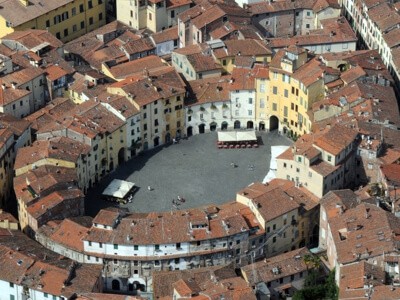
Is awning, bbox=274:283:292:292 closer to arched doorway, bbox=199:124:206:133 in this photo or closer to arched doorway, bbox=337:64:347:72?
arched doorway, bbox=199:124:206:133

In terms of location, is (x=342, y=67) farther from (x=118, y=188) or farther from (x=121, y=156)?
(x=118, y=188)

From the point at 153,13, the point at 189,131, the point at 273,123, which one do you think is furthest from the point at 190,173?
the point at 153,13

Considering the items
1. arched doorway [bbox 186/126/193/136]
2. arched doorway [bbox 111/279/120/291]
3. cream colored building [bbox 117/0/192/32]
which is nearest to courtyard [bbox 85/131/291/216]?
arched doorway [bbox 186/126/193/136]

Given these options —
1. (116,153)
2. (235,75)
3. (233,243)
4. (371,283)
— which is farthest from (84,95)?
(371,283)

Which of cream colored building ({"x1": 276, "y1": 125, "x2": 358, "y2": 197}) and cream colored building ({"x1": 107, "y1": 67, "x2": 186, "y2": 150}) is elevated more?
cream colored building ({"x1": 107, "y1": 67, "x2": 186, "y2": 150})

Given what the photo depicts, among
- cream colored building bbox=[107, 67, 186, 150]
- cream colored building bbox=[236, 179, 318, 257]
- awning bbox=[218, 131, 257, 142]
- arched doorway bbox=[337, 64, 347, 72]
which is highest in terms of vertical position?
arched doorway bbox=[337, 64, 347, 72]

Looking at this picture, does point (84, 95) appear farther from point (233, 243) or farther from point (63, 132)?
point (233, 243)
